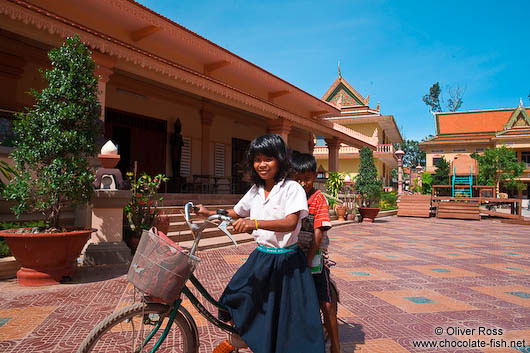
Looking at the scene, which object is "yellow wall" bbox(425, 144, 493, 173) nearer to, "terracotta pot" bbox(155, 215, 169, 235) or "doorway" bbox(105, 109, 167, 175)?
"doorway" bbox(105, 109, 167, 175)

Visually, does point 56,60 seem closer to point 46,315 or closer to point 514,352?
point 46,315

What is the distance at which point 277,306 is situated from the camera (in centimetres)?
182

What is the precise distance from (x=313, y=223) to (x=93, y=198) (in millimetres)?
3891

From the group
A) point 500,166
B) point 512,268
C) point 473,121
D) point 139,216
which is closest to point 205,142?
point 139,216

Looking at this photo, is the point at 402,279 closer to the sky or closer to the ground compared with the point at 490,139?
closer to the ground

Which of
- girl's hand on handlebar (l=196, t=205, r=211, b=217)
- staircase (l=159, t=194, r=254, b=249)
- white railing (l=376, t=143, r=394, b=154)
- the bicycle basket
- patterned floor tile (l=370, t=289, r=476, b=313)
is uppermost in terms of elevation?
white railing (l=376, t=143, r=394, b=154)

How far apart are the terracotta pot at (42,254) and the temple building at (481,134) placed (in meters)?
42.2

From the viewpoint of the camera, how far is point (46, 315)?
3.06 m

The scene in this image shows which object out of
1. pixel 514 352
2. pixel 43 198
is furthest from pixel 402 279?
pixel 43 198

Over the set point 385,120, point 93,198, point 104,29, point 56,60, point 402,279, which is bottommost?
point 402,279

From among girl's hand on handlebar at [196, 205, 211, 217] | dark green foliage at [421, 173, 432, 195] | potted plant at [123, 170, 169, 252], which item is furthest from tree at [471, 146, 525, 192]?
girl's hand on handlebar at [196, 205, 211, 217]

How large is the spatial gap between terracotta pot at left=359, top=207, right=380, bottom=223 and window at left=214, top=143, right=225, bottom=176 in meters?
5.75

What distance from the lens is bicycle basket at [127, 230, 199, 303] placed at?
4.93 feet

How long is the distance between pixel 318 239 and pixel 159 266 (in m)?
1.04
